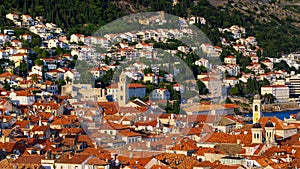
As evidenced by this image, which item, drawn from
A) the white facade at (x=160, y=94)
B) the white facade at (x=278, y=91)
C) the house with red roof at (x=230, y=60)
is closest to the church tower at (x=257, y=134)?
the white facade at (x=160, y=94)

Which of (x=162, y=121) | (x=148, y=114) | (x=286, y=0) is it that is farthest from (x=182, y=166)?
(x=286, y=0)

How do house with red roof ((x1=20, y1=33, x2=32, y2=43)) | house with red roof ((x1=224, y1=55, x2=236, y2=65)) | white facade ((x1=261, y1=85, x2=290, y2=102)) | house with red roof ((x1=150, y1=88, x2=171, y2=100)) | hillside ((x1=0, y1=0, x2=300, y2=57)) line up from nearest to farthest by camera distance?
1. house with red roof ((x1=150, y1=88, x2=171, y2=100))
2. house with red roof ((x1=20, y1=33, x2=32, y2=43))
3. white facade ((x1=261, y1=85, x2=290, y2=102))
4. hillside ((x1=0, y1=0, x2=300, y2=57))
5. house with red roof ((x1=224, y1=55, x2=236, y2=65))

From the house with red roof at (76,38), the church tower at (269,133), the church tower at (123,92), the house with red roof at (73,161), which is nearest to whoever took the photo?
the house with red roof at (73,161)

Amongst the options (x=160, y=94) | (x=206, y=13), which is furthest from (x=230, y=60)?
(x=160, y=94)

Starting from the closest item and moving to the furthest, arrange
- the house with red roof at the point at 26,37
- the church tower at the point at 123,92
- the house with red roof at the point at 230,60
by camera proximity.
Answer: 1. the church tower at the point at 123,92
2. the house with red roof at the point at 26,37
3. the house with red roof at the point at 230,60

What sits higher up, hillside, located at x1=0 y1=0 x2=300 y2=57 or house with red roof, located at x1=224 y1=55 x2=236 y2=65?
hillside, located at x1=0 y1=0 x2=300 y2=57

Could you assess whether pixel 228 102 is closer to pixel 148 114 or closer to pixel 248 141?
pixel 148 114

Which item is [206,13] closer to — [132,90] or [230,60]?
[230,60]

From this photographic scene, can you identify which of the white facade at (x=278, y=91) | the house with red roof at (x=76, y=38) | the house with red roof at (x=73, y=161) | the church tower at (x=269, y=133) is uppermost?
the house with red roof at (x=76, y=38)

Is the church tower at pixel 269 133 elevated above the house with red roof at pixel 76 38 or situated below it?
below

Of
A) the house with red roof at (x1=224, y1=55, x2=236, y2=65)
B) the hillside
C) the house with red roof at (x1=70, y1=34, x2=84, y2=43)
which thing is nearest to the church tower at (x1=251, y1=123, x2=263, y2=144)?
the house with red roof at (x1=70, y1=34, x2=84, y2=43)

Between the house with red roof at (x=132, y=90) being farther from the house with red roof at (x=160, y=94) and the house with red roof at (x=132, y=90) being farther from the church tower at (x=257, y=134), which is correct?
the church tower at (x=257, y=134)

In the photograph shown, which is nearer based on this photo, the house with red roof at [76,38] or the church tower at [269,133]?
the church tower at [269,133]

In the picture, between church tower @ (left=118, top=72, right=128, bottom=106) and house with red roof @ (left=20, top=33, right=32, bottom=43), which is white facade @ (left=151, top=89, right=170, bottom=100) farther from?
house with red roof @ (left=20, top=33, right=32, bottom=43)
